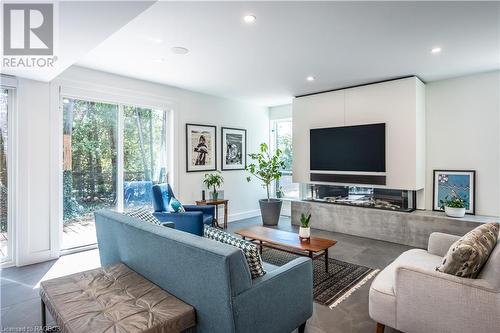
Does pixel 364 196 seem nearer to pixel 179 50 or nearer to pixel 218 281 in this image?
pixel 179 50

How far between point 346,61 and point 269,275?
3.03 m

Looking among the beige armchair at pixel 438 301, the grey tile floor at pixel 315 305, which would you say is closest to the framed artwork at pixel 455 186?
the grey tile floor at pixel 315 305

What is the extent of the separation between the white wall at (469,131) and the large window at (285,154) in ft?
9.26

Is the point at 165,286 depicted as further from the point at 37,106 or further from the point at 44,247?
the point at 37,106

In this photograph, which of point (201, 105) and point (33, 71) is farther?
point (201, 105)

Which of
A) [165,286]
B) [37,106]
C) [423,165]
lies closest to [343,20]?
[165,286]

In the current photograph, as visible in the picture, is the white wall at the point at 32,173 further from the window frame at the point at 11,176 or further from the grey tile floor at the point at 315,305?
the grey tile floor at the point at 315,305

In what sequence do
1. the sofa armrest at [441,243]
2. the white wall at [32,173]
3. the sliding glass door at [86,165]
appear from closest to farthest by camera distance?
the sofa armrest at [441,243], the white wall at [32,173], the sliding glass door at [86,165]

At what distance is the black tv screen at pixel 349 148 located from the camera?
4559 mm

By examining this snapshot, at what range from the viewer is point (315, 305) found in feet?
8.42

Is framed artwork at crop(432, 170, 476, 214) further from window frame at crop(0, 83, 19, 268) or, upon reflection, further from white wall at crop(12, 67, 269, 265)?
window frame at crop(0, 83, 19, 268)

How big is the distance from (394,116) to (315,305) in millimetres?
3262

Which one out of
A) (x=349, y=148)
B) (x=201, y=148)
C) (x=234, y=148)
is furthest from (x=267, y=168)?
(x=349, y=148)

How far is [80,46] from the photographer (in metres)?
2.57
